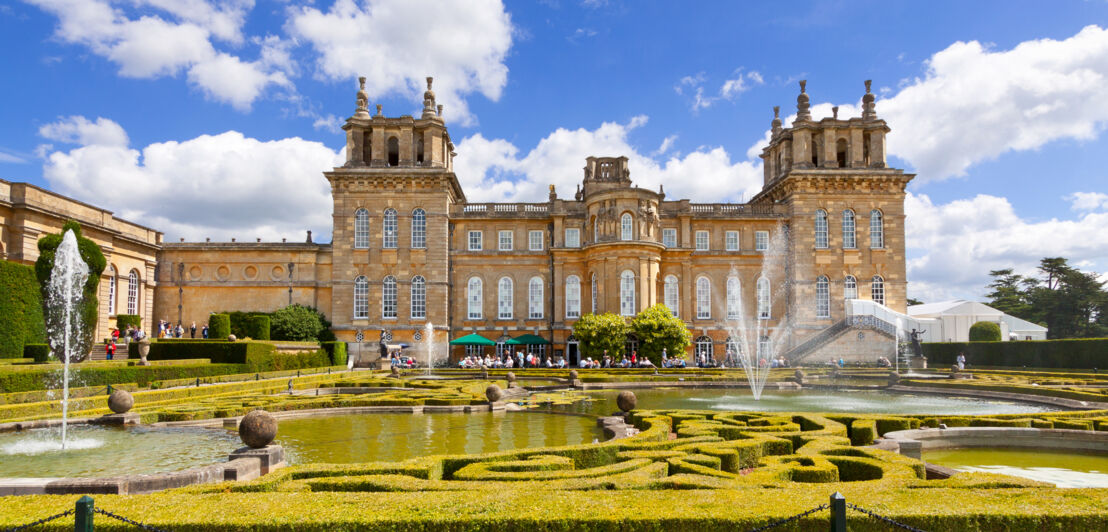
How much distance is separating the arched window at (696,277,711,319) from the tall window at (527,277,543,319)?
8890 mm

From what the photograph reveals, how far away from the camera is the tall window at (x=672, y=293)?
38.7 m

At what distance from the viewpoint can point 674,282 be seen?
127 feet

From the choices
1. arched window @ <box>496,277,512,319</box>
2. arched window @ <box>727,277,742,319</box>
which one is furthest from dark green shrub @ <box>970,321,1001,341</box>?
arched window @ <box>496,277,512,319</box>

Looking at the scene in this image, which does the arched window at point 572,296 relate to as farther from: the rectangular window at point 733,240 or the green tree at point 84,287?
the green tree at point 84,287

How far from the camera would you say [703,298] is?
129 feet

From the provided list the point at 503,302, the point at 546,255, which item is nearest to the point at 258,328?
the point at 503,302

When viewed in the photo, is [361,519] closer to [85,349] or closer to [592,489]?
[592,489]

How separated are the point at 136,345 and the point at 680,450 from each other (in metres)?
23.0

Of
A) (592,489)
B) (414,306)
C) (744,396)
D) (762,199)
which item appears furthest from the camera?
(762,199)

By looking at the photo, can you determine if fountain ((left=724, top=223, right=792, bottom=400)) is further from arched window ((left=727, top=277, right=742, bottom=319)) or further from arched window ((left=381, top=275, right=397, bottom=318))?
arched window ((left=381, top=275, right=397, bottom=318))

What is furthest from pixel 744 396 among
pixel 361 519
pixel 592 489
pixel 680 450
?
pixel 361 519

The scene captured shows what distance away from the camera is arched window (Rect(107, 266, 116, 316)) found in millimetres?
32719

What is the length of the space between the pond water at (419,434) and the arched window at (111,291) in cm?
2419

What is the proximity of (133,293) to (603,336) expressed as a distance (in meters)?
24.3
